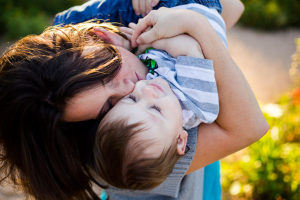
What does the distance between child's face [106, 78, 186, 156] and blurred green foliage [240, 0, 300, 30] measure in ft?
17.3

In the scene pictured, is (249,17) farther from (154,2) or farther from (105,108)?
(105,108)

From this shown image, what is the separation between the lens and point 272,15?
5.95 meters

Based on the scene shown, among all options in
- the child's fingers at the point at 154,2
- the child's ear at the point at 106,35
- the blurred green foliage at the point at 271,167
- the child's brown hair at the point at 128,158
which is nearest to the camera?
the child's brown hair at the point at 128,158

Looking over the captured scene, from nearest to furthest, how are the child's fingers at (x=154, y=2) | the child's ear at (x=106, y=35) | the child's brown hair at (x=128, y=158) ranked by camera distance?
the child's brown hair at (x=128, y=158)
the child's ear at (x=106, y=35)
the child's fingers at (x=154, y=2)

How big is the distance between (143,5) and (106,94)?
0.62 meters

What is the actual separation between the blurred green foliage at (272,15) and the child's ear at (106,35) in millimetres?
5155

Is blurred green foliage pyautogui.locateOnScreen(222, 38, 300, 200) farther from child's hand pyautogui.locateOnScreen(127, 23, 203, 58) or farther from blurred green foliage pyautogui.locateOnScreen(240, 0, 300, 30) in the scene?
blurred green foliage pyautogui.locateOnScreen(240, 0, 300, 30)

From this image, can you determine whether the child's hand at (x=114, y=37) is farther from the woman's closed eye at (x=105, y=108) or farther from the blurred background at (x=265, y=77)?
the blurred background at (x=265, y=77)

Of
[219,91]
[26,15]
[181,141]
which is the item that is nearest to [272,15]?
[26,15]

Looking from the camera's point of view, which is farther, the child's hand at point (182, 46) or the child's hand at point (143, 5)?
the child's hand at point (143, 5)

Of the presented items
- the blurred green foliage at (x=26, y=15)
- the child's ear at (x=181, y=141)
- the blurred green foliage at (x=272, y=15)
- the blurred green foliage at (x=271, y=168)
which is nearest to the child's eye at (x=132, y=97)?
the child's ear at (x=181, y=141)

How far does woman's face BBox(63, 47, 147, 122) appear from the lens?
52.1 inches

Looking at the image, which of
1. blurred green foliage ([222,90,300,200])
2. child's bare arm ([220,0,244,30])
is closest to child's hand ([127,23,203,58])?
child's bare arm ([220,0,244,30])

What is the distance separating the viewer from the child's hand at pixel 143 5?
66.0 inches
